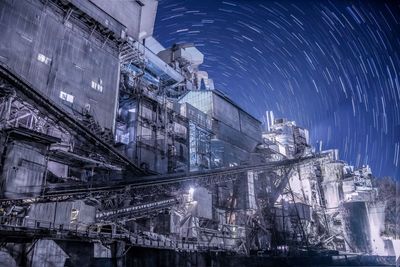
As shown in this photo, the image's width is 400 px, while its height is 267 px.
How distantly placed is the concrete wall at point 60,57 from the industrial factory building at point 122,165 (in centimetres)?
12

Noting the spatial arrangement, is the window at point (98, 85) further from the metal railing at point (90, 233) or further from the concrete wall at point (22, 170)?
the metal railing at point (90, 233)

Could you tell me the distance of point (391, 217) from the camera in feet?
198

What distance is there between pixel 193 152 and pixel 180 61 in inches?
1016

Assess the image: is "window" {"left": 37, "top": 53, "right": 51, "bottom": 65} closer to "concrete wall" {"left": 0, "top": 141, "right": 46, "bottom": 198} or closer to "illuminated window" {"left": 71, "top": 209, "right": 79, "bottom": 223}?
"concrete wall" {"left": 0, "top": 141, "right": 46, "bottom": 198}

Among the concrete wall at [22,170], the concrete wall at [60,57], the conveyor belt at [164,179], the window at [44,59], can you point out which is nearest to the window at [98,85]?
the concrete wall at [60,57]

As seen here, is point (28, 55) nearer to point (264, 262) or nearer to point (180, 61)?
point (264, 262)

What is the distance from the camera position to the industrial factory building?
20.1m

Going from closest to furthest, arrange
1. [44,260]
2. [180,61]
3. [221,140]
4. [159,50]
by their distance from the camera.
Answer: [44,260]
[221,140]
[180,61]
[159,50]

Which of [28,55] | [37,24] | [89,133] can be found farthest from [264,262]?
[37,24]

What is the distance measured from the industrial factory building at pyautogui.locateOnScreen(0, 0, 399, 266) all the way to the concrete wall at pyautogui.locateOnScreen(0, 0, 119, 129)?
0.12 meters

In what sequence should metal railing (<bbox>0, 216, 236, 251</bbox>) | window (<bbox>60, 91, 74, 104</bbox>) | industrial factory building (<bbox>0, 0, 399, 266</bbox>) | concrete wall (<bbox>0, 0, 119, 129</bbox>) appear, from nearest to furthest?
metal railing (<bbox>0, 216, 236, 251</bbox>), industrial factory building (<bbox>0, 0, 399, 266</bbox>), concrete wall (<bbox>0, 0, 119, 129</bbox>), window (<bbox>60, 91, 74, 104</bbox>)

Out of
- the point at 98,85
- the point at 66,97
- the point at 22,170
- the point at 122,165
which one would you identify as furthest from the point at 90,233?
the point at 98,85

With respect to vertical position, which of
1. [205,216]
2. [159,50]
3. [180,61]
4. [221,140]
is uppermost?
[159,50]

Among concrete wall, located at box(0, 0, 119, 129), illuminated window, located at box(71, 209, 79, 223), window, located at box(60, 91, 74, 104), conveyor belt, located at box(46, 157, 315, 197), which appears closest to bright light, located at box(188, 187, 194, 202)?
conveyor belt, located at box(46, 157, 315, 197)
